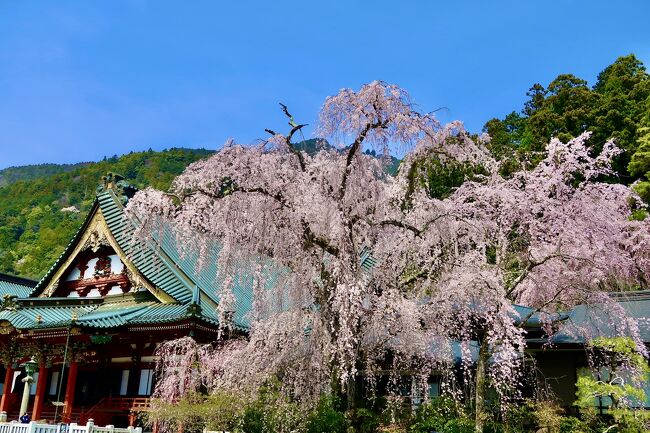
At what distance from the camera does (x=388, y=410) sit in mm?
12094

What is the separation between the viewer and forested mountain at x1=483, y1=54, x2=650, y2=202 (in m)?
28.6

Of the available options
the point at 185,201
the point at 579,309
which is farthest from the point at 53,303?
the point at 579,309

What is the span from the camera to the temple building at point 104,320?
1648 centimetres

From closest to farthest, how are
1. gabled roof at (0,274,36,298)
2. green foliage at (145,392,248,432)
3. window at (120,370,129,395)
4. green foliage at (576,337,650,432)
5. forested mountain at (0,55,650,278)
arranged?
green foliage at (576,337,650,432)
green foliage at (145,392,248,432)
window at (120,370,129,395)
forested mountain at (0,55,650,278)
gabled roof at (0,274,36,298)

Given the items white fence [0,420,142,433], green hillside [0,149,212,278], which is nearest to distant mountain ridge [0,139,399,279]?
green hillside [0,149,212,278]

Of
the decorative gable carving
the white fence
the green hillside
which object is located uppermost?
the green hillside

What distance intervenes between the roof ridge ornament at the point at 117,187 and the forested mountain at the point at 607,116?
16.4 m

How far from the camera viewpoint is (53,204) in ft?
253

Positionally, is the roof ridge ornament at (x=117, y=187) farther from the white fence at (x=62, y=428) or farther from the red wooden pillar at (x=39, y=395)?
the white fence at (x=62, y=428)

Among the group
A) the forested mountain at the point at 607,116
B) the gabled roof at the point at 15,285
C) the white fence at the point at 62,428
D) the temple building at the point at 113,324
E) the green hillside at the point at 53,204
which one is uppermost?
the green hillside at the point at 53,204

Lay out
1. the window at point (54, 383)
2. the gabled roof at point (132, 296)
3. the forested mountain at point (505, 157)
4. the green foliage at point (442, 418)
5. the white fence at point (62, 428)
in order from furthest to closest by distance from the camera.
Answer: the forested mountain at point (505, 157), the window at point (54, 383), the gabled roof at point (132, 296), the white fence at point (62, 428), the green foliage at point (442, 418)

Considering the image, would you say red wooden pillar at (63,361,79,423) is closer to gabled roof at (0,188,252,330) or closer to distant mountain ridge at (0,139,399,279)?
gabled roof at (0,188,252,330)

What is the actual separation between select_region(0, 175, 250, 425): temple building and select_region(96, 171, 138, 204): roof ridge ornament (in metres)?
0.04

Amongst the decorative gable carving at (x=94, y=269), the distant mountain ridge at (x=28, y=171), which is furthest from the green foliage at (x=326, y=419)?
the distant mountain ridge at (x=28, y=171)
